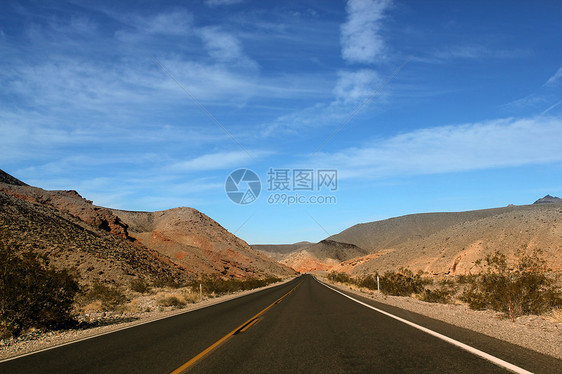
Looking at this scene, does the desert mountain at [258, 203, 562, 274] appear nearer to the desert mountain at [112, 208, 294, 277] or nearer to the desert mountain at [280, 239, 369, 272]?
the desert mountain at [112, 208, 294, 277]

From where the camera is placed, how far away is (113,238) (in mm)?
57688

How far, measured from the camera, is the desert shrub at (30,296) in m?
12.2

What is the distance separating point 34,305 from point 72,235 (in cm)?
3889

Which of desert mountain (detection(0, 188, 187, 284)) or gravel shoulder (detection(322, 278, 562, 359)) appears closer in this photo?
gravel shoulder (detection(322, 278, 562, 359))

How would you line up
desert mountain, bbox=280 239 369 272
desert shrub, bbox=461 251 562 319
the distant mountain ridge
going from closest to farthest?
desert shrub, bbox=461 251 562 319 → the distant mountain ridge → desert mountain, bbox=280 239 369 272

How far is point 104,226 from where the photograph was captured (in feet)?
212

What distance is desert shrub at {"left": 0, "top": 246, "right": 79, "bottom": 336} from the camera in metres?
12.2

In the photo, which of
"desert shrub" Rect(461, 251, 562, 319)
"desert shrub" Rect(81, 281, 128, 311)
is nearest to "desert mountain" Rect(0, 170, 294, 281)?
"desert shrub" Rect(81, 281, 128, 311)

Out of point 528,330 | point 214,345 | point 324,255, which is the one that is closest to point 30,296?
point 214,345

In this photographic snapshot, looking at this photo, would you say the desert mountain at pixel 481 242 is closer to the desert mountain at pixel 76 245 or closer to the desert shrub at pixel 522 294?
the desert shrub at pixel 522 294

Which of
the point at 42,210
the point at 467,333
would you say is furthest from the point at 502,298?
the point at 42,210

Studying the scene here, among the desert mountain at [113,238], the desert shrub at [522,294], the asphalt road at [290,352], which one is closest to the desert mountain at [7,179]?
the desert mountain at [113,238]

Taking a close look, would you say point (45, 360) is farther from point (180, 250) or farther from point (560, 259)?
point (180, 250)

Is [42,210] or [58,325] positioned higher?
[42,210]
